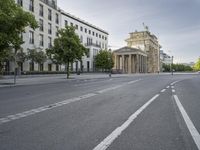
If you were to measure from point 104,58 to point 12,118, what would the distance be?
6728 cm

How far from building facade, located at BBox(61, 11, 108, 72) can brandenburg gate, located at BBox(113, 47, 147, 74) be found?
15.5 meters

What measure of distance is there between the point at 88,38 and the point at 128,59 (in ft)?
98.0

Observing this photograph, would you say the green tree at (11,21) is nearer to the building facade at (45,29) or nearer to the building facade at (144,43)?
the building facade at (45,29)

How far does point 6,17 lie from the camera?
21.6 meters

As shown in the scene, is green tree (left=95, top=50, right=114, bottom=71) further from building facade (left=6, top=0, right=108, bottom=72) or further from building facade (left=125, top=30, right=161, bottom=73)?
building facade (left=125, top=30, right=161, bottom=73)

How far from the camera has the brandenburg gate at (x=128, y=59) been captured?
10167 centimetres

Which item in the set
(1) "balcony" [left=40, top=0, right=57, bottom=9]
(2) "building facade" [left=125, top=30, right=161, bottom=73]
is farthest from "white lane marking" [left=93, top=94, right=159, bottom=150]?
(2) "building facade" [left=125, top=30, right=161, bottom=73]

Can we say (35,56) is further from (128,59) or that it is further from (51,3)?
(128,59)

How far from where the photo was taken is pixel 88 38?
78875 millimetres

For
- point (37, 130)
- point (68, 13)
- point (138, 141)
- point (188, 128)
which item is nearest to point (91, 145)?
point (138, 141)

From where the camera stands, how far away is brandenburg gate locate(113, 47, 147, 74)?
10167 cm

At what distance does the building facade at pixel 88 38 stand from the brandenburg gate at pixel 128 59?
1551 centimetres

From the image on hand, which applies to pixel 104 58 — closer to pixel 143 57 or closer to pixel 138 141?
pixel 143 57

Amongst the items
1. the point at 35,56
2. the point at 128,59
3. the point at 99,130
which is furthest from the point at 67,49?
the point at 128,59
